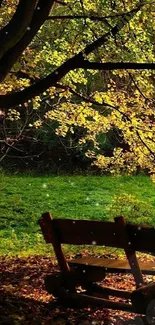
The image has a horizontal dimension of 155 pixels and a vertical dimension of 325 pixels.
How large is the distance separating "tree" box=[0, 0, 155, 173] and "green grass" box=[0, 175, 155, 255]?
2.37m

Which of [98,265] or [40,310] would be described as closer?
[40,310]

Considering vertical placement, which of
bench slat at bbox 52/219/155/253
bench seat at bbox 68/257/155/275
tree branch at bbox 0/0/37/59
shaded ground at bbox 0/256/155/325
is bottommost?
shaded ground at bbox 0/256/155/325

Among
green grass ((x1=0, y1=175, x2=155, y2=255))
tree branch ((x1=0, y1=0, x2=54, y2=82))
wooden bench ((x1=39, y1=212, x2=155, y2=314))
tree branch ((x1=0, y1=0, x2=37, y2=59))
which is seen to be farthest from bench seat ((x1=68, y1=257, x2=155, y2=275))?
green grass ((x1=0, y1=175, x2=155, y2=255))

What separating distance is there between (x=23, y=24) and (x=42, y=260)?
5501 millimetres

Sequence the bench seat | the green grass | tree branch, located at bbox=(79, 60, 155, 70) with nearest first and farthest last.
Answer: the bench seat
tree branch, located at bbox=(79, 60, 155, 70)
the green grass

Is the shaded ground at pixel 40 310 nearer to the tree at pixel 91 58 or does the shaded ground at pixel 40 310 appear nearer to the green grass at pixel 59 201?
the tree at pixel 91 58

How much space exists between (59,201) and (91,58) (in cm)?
890

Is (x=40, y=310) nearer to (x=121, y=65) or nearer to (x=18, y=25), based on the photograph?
(x=121, y=65)

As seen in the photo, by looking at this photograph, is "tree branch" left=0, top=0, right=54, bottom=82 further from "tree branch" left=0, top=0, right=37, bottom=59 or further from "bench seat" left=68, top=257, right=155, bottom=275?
"bench seat" left=68, top=257, right=155, bottom=275

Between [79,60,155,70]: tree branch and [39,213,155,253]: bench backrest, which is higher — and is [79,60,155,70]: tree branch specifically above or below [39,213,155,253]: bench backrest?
above

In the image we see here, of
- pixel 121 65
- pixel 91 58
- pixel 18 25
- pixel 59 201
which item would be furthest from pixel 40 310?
pixel 59 201

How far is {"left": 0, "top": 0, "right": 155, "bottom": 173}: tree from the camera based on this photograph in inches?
209

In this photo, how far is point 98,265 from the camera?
17.8 ft

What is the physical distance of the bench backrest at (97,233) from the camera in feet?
14.6
